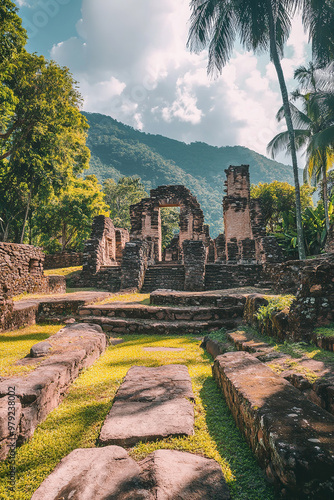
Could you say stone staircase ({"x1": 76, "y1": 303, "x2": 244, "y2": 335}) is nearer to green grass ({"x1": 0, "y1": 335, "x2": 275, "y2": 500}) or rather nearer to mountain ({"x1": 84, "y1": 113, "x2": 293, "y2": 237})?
green grass ({"x1": 0, "y1": 335, "x2": 275, "y2": 500})

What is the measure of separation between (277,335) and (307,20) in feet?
46.9

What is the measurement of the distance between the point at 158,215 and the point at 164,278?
8.30 metres

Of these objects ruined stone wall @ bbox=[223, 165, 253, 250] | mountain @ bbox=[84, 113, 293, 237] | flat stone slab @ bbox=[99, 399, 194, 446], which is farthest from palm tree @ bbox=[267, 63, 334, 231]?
mountain @ bbox=[84, 113, 293, 237]

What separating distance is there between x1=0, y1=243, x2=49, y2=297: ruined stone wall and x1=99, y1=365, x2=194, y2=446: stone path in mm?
6658

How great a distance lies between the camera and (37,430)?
7.08 feet

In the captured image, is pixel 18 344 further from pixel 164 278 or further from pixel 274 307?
pixel 164 278

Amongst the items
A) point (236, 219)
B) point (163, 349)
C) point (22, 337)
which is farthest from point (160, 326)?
point (236, 219)

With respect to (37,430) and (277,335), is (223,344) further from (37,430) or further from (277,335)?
(37,430)

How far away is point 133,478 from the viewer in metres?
1.45

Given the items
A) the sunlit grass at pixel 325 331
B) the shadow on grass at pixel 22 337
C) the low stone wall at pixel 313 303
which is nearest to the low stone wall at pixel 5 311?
the shadow on grass at pixel 22 337

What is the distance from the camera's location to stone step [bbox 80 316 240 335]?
6.24m

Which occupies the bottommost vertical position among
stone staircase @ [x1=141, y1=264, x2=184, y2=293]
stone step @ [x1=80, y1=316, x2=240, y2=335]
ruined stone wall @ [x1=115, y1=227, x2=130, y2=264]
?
stone step @ [x1=80, y1=316, x2=240, y2=335]

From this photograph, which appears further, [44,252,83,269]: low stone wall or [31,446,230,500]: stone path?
[44,252,83,269]: low stone wall

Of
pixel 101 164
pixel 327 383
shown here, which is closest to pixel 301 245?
pixel 327 383
